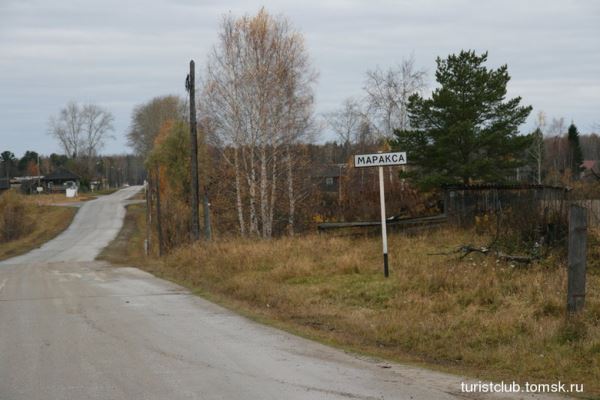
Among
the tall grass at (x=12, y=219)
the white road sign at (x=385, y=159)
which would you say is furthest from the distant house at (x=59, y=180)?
the white road sign at (x=385, y=159)

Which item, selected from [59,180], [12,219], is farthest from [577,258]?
[59,180]

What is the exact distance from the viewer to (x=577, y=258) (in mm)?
9789

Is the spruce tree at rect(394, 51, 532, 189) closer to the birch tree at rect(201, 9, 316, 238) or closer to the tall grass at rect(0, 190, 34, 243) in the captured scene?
the birch tree at rect(201, 9, 316, 238)

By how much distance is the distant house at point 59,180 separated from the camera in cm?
12175

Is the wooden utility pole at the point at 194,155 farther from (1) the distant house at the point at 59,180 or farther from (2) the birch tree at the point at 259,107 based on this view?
(1) the distant house at the point at 59,180

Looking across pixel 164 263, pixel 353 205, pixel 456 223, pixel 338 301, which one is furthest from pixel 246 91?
pixel 338 301

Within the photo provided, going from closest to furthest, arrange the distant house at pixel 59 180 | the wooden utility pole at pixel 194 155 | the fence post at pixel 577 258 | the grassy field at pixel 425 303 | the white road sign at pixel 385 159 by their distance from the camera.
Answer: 1. the grassy field at pixel 425 303
2. the fence post at pixel 577 258
3. the white road sign at pixel 385 159
4. the wooden utility pole at pixel 194 155
5. the distant house at pixel 59 180

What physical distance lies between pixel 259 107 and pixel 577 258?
30.9 m

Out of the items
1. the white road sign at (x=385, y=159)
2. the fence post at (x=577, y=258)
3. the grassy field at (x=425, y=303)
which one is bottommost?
the grassy field at (x=425, y=303)

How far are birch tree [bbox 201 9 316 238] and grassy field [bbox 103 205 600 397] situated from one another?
19.0 m

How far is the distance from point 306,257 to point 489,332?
924 centimetres

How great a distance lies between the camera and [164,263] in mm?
26391

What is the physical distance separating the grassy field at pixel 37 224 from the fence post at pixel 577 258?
42.5 metres

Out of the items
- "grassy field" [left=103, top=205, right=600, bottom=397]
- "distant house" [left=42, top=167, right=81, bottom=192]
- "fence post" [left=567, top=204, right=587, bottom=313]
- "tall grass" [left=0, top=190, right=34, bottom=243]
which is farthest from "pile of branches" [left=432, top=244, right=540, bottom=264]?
"distant house" [left=42, top=167, right=81, bottom=192]
